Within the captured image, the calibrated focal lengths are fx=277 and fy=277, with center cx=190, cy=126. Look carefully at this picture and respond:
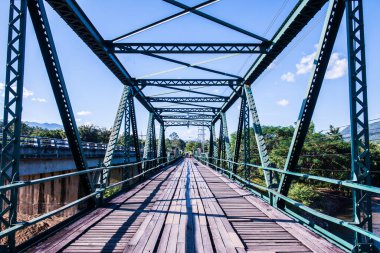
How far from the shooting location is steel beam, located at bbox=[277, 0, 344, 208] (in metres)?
6.09

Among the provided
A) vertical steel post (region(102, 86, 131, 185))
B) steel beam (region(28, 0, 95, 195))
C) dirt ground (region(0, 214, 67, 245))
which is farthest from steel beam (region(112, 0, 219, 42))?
dirt ground (region(0, 214, 67, 245))

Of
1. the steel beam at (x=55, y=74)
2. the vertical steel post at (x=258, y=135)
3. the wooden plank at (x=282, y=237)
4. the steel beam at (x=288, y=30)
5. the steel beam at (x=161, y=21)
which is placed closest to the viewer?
the wooden plank at (x=282, y=237)

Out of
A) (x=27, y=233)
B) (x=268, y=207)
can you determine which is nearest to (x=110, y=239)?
(x=268, y=207)

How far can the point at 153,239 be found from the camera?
15.5 feet

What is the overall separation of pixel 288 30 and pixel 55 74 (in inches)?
276

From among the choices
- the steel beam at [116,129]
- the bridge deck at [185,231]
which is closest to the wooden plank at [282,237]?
the bridge deck at [185,231]

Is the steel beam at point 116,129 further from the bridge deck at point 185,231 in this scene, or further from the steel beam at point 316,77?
the steel beam at point 316,77

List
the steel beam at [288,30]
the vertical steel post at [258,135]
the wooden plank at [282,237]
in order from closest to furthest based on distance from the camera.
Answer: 1. the wooden plank at [282,237]
2. the steel beam at [288,30]
3. the vertical steel post at [258,135]

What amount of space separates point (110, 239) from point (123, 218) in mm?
1524

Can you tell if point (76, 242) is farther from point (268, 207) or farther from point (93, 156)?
point (93, 156)

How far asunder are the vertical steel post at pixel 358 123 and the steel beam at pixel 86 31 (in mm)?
6768

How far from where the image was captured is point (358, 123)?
189 inches

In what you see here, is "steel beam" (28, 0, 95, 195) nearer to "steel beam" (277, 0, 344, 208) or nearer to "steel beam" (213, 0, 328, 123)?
"steel beam" (277, 0, 344, 208)

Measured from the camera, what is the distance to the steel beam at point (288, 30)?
7.50m
